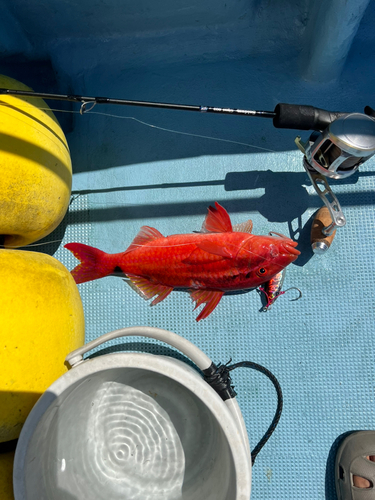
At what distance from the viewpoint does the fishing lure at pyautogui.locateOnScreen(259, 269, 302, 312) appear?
2.31 m

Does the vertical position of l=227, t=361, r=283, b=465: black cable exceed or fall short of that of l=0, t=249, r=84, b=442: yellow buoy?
it falls short

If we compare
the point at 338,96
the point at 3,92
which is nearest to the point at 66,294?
the point at 3,92

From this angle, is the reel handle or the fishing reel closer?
the fishing reel

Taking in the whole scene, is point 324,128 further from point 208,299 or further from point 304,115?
point 208,299

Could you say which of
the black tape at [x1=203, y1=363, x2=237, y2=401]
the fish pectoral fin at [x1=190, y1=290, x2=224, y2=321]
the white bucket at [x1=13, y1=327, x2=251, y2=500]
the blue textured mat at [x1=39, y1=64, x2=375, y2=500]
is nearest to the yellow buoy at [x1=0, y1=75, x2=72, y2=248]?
the blue textured mat at [x1=39, y1=64, x2=375, y2=500]

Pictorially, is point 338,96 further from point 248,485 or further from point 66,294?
point 248,485

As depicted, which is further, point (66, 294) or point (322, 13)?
point (322, 13)

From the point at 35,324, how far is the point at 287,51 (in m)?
2.57

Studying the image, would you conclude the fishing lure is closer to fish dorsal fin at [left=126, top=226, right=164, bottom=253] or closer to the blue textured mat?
the blue textured mat

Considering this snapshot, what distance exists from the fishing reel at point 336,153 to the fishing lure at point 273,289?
0.29 meters

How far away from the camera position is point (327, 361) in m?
2.36

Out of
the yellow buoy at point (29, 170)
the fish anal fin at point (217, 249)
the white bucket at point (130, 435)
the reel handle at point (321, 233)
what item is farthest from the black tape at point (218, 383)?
the yellow buoy at point (29, 170)

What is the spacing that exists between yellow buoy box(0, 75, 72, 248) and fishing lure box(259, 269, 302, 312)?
1.43 metres

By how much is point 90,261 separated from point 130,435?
110 centimetres
